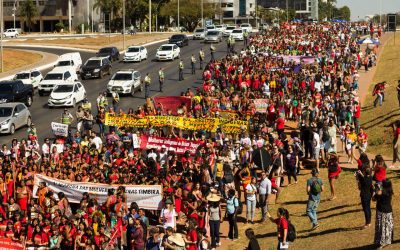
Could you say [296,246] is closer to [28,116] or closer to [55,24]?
[28,116]

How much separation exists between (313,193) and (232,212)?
205 cm

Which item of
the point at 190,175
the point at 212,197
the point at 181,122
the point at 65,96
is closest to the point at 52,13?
the point at 65,96

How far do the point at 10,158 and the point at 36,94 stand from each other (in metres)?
22.6

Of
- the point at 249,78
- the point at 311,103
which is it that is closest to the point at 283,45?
the point at 249,78

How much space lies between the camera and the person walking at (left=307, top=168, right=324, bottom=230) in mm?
17312

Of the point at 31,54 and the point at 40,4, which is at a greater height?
the point at 40,4

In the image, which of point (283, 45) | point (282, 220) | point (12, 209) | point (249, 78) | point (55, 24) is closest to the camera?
point (282, 220)

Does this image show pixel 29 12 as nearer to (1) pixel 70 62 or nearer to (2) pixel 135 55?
(2) pixel 135 55

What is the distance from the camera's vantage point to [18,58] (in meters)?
66.4

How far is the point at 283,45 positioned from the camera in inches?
2119

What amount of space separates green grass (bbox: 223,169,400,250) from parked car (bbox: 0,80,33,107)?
20553mm

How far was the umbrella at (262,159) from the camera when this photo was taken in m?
20.5

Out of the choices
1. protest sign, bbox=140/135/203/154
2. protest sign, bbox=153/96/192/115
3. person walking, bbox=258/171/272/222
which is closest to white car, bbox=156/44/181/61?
protest sign, bbox=153/96/192/115

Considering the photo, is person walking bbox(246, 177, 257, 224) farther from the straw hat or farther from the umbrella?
the straw hat
